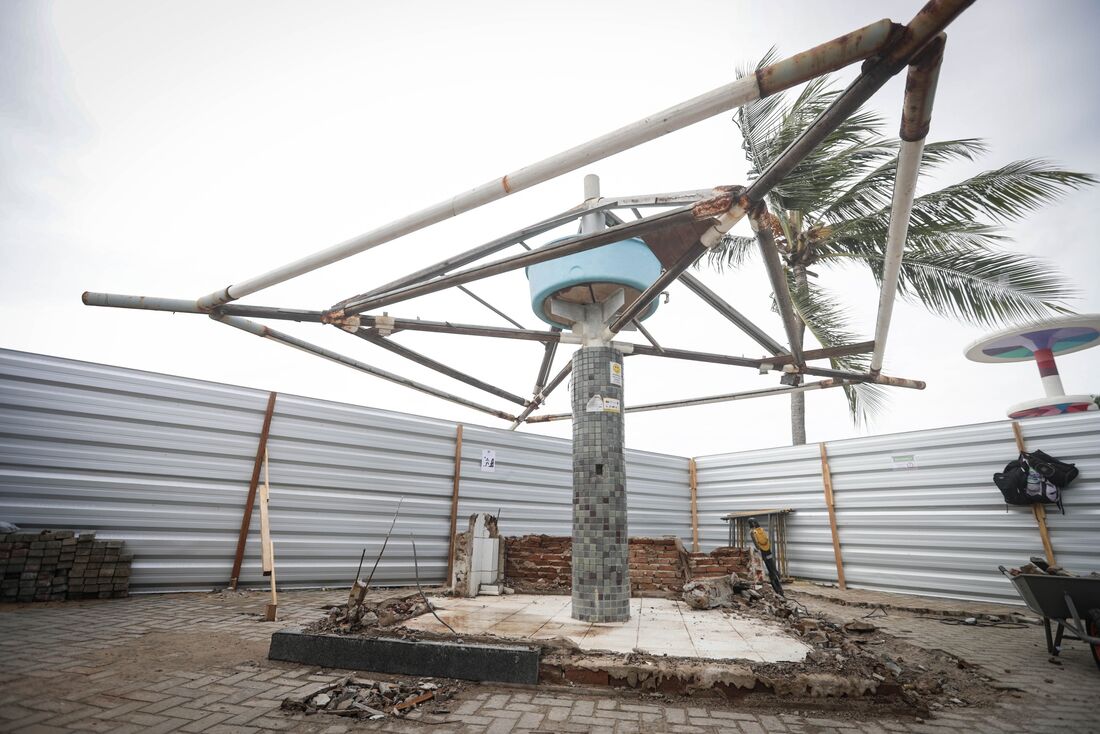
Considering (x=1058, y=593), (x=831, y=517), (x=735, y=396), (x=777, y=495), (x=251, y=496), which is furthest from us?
(x=777, y=495)

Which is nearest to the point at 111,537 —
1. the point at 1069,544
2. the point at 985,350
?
the point at 1069,544

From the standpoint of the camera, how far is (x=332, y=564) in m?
8.66

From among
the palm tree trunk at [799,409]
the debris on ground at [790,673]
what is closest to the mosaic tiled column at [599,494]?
the debris on ground at [790,673]

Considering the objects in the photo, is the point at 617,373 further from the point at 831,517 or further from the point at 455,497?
the point at 831,517

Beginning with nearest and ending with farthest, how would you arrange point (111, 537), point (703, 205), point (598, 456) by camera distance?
point (703, 205) < point (598, 456) < point (111, 537)

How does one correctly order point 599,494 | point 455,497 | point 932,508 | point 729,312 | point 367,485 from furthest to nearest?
1. point 455,497
2. point 932,508
3. point 367,485
4. point 729,312
5. point 599,494

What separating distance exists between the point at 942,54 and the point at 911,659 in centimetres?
518

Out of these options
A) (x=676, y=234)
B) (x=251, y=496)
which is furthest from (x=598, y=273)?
(x=251, y=496)

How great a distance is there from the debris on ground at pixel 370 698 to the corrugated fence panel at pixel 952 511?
10.1 meters

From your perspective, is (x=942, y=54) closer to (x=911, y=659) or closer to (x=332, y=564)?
(x=911, y=659)

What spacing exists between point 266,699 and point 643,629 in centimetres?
346

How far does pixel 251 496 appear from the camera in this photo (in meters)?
8.09

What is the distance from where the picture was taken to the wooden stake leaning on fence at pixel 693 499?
13941mm

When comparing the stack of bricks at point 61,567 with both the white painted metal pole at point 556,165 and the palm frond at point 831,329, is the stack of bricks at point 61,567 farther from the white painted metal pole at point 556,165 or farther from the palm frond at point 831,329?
the palm frond at point 831,329
